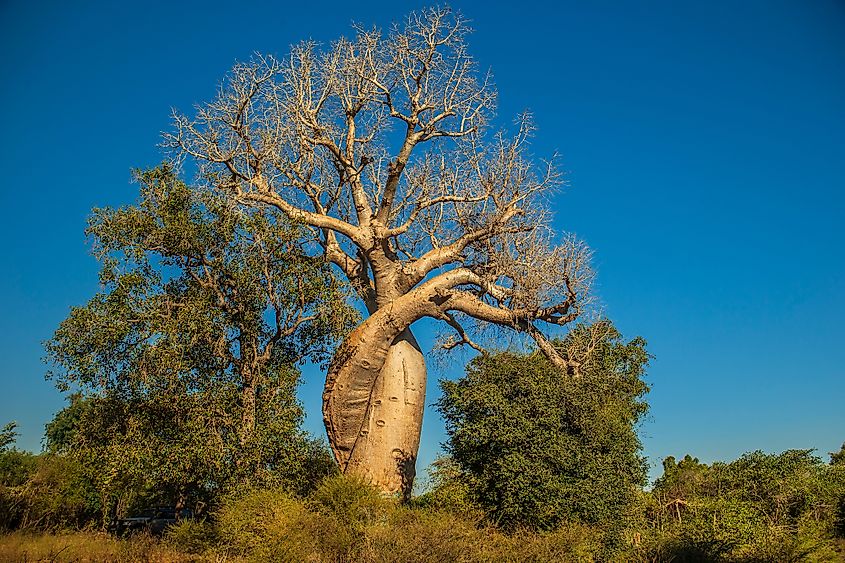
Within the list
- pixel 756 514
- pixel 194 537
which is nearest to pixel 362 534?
pixel 194 537

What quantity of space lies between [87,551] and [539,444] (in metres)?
6.98

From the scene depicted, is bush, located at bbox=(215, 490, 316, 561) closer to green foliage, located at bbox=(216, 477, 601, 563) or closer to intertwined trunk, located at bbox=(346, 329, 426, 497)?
green foliage, located at bbox=(216, 477, 601, 563)

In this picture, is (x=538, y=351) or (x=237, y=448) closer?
(x=237, y=448)

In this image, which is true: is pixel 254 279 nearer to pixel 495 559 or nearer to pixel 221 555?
pixel 221 555

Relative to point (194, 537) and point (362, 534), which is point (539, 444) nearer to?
point (362, 534)

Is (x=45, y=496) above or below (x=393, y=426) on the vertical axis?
below

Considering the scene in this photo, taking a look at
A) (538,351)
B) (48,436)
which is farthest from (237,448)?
(48,436)

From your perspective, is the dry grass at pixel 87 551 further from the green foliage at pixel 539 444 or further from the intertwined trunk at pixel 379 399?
the green foliage at pixel 539 444

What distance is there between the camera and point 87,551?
11.1 m

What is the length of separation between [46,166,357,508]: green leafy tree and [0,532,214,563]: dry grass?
→ 95cm

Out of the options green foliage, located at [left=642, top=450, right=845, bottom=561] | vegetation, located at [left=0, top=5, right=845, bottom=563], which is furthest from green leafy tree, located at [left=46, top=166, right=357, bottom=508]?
green foliage, located at [left=642, top=450, right=845, bottom=561]

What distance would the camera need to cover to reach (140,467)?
1144 centimetres

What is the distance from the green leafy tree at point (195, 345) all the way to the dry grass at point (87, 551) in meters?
0.95

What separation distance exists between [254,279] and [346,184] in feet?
11.8
